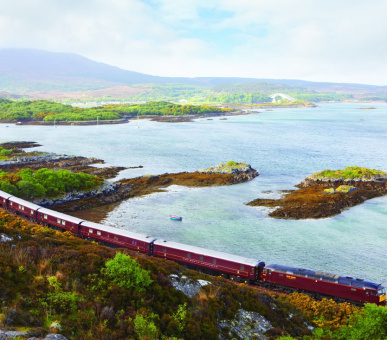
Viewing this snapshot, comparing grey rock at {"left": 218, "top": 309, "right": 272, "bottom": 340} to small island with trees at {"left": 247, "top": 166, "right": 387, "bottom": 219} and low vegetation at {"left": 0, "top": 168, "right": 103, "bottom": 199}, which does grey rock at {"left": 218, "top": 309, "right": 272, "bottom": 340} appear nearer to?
small island with trees at {"left": 247, "top": 166, "right": 387, "bottom": 219}

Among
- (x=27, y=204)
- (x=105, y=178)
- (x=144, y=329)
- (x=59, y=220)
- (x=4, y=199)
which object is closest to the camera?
(x=144, y=329)

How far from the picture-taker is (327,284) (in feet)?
80.7

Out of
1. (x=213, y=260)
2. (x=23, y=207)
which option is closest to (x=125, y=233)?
(x=213, y=260)

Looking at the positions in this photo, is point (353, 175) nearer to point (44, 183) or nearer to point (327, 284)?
A: point (327, 284)

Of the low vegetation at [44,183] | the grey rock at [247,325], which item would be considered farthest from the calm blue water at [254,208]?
the grey rock at [247,325]

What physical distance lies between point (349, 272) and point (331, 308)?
11.0 meters

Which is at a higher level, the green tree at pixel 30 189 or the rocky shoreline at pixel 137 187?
the green tree at pixel 30 189

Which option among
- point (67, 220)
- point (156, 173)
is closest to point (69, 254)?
point (67, 220)

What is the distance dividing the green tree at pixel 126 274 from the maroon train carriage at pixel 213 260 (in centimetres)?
949

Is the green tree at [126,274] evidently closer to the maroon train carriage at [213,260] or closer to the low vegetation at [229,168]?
the maroon train carriage at [213,260]

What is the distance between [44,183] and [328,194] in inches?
1514

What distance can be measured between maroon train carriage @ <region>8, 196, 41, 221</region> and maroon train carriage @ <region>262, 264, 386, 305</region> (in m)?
24.3

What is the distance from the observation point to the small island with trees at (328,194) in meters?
45.6

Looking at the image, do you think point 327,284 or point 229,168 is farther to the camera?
point 229,168
